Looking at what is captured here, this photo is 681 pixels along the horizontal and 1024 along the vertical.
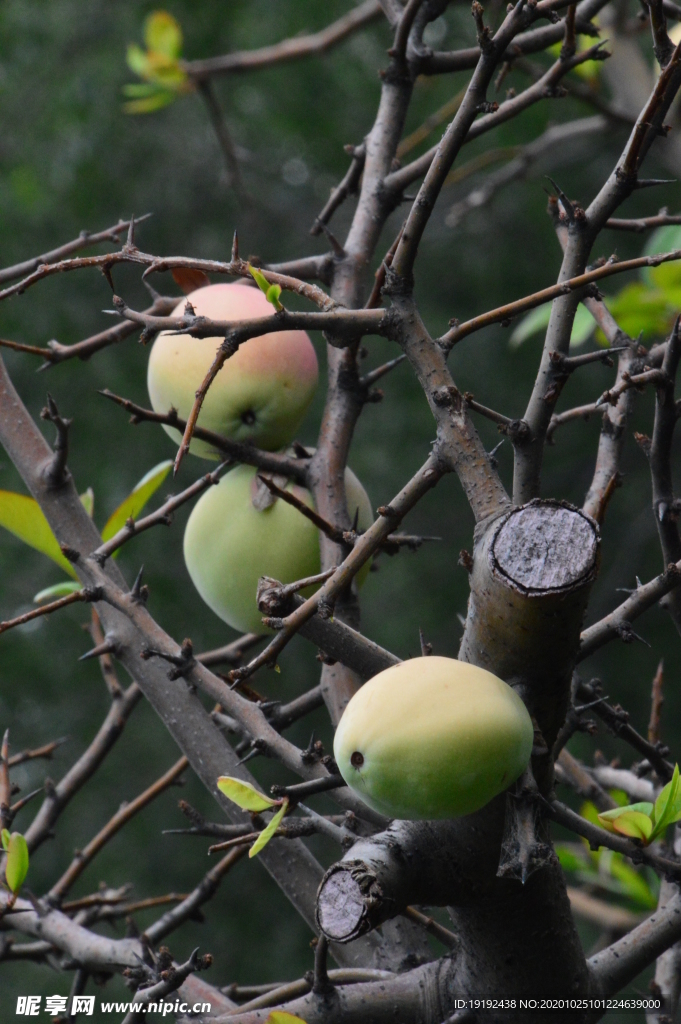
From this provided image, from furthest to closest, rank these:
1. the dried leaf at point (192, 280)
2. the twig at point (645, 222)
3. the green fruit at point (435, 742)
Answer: the dried leaf at point (192, 280) < the twig at point (645, 222) < the green fruit at point (435, 742)

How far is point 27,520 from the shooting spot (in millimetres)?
746

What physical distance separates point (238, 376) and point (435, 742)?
35cm

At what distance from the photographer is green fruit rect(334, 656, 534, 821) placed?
1.37 ft

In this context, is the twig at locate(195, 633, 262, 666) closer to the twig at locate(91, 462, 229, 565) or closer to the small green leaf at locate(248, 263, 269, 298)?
the twig at locate(91, 462, 229, 565)

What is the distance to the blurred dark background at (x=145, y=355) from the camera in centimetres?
228

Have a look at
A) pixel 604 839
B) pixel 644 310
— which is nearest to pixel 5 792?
pixel 604 839

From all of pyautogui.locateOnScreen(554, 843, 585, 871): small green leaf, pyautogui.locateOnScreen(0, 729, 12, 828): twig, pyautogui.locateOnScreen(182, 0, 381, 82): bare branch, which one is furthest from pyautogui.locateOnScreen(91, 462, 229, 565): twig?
pyautogui.locateOnScreen(182, 0, 381, 82): bare branch

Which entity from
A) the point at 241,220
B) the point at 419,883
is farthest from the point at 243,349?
the point at 241,220

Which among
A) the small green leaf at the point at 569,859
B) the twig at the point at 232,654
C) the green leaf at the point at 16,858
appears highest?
the twig at the point at 232,654

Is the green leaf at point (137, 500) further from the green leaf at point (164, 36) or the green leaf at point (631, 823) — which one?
the green leaf at point (164, 36)

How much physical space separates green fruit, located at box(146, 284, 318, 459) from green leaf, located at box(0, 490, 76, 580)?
120 millimetres

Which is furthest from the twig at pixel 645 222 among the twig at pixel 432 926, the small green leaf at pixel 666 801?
the twig at pixel 432 926

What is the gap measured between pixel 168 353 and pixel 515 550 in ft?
1.15

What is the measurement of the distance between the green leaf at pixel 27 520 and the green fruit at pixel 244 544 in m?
0.11
